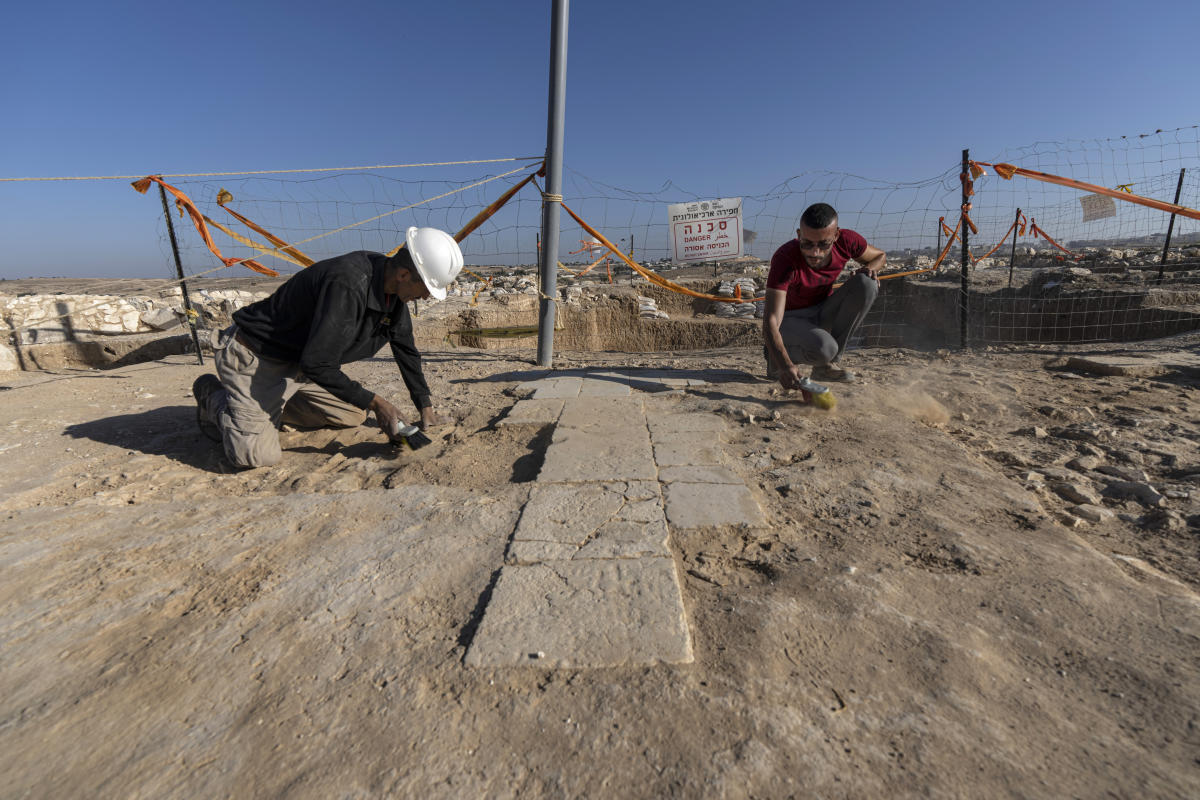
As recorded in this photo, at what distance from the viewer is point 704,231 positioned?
20.3 ft

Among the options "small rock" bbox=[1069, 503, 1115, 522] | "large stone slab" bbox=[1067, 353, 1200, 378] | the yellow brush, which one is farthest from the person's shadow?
"large stone slab" bbox=[1067, 353, 1200, 378]

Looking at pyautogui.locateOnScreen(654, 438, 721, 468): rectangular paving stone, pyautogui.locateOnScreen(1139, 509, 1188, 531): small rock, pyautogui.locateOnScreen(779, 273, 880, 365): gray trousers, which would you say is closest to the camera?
pyautogui.locateOnScreen(1139, 509, 1188, 531): small rock

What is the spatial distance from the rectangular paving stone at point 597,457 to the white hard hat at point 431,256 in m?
0.98

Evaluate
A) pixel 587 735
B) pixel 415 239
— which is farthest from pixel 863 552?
pixel 415 239

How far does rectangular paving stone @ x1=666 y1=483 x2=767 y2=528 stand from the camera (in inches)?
88.7

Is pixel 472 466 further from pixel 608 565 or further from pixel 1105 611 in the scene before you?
pixel 1105 611

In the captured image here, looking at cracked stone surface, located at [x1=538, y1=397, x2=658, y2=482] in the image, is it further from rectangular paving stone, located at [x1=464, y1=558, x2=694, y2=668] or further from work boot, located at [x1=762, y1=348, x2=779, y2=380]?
work boot, located at [x1=762, y1=348, x2=779, y2=380]

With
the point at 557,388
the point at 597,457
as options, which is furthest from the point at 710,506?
the point at 557,388

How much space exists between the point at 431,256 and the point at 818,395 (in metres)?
2.36

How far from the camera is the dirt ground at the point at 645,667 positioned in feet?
4.05

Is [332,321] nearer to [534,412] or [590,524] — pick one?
[534,412]

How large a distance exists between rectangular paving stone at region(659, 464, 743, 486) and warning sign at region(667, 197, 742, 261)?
3.99 m

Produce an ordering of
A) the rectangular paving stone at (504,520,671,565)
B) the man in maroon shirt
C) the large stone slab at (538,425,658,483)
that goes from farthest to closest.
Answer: the man in maroon shirt < the large stone slab at (538,425,658,483) < the rectangular paving stone at (504,520,671,565)

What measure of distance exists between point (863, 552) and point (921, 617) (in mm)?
380
